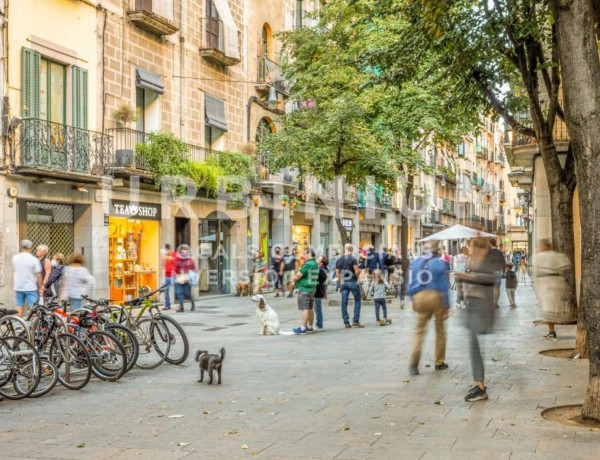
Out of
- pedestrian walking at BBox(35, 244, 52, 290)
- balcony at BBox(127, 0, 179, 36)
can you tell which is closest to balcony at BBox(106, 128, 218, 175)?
balcony at BBox(127, 0, 179, 36)

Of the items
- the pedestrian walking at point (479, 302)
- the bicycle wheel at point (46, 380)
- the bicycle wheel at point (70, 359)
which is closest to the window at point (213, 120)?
the bicycle wheel at point (70, 359)

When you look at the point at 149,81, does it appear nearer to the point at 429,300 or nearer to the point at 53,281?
the point at 53,281

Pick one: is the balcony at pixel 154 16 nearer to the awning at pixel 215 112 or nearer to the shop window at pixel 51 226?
the awning at pixel 215 112

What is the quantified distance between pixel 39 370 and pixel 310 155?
16.2 metres

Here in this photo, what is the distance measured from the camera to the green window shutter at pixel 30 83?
59.7 ft

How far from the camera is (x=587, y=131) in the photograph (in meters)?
7.20

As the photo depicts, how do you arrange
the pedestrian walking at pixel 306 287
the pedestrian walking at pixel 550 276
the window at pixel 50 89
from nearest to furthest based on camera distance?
the pedestrian walking at pixel 550 276
the pedestrian walking at pixel 306 287
the window at pixel 50 89

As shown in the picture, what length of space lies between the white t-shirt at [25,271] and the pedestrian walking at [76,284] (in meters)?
2.78

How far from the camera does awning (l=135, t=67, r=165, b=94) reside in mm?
22688

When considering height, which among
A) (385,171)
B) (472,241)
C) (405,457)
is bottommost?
(405,457)

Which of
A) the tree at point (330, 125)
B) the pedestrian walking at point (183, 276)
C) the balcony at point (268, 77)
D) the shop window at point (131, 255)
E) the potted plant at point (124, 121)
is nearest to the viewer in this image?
the pedestrian walking at point (183, 276)

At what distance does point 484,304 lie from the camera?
851 centimetres

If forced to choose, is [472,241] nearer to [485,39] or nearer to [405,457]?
[405,457]

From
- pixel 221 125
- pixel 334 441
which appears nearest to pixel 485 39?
pixel 334 441
